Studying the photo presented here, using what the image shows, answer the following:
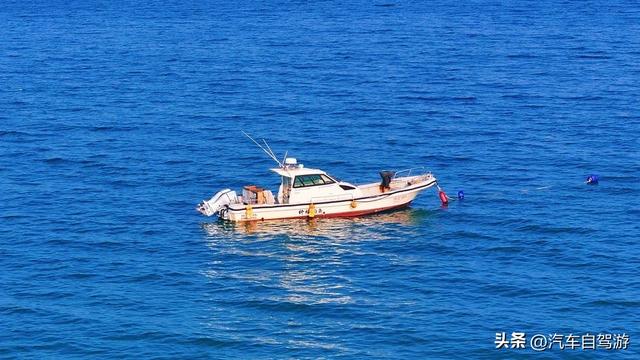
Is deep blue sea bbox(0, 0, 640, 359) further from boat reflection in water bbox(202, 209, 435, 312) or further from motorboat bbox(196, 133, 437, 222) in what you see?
motorboat bbox(196, 133, 437, 222)

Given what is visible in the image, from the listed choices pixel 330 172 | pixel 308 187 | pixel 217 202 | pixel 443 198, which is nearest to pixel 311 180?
pixel 308 187

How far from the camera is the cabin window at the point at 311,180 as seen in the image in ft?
261

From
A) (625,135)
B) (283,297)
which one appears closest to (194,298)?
(283,297)

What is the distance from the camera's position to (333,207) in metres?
79.8

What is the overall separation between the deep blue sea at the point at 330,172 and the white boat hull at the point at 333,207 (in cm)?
82

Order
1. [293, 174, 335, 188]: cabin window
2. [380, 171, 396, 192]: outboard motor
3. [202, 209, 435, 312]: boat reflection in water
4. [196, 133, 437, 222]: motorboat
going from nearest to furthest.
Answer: [202, 209, 435, 312]: boat reflection in water, [196, 133, 437, 222]: motorboat, [293, 174, 335, 188]: cabin window, [380, 171, 396, 192]: outboard motor

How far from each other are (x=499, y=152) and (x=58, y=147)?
34.7 metres

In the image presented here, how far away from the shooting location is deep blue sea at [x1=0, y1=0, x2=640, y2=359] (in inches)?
2436

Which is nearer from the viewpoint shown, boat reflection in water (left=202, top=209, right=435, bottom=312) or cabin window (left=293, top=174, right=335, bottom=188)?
boat reflection in water (left=202, top=209, right=435, bottom=312)

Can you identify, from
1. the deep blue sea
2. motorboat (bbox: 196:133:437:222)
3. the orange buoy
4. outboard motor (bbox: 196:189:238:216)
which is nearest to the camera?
the deep blue sea

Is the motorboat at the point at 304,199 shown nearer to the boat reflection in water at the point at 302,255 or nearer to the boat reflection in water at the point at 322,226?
the boat reflection in water at the point at 322,226

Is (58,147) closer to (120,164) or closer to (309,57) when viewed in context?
(120,164)

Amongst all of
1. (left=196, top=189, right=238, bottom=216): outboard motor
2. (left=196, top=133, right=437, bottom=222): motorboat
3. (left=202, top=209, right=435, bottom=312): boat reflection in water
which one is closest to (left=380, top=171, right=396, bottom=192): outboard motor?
(left=196, top=133, right=437, bottom=222): motorboat

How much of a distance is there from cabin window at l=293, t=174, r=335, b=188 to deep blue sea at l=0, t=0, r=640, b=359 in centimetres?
260
